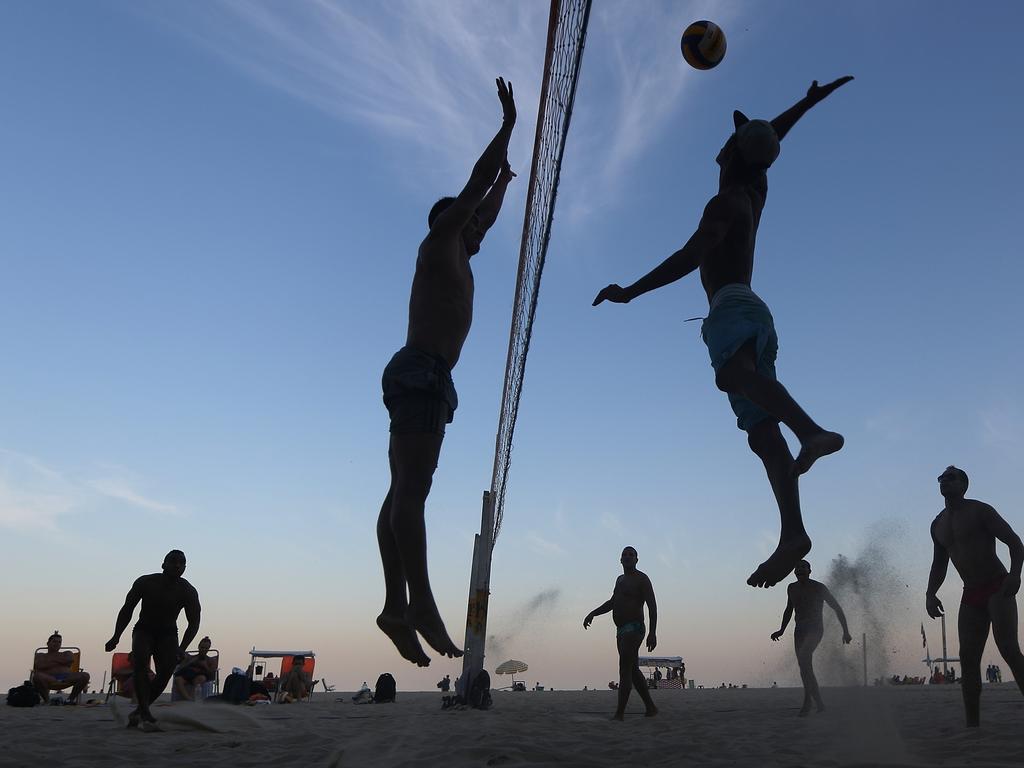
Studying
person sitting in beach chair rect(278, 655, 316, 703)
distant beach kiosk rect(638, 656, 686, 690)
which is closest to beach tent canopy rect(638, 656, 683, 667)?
distant beach kiosk rect(638, 656, 686, 690)

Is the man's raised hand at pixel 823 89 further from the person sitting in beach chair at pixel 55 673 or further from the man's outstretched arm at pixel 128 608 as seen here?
the person sitting in beach chair at pixel 55 673

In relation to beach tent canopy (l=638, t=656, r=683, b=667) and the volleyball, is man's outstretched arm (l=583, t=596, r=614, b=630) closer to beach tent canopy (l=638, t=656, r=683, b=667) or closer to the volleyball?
the volleyball

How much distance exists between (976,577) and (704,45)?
4388 millimetres

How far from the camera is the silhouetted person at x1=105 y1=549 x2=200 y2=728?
738cm

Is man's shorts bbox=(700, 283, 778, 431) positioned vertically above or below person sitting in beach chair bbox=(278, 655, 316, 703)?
above

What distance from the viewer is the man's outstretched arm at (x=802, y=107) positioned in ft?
13.1

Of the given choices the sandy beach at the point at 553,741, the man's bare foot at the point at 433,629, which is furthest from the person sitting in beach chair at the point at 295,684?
the man's bare foot at the point at 433,629

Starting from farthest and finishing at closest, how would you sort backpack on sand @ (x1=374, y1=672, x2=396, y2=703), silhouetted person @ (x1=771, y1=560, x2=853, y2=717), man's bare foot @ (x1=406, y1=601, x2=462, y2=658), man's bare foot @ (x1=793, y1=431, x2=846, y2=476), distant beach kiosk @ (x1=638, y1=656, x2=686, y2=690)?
1. distant beach kiosk @ (x1=638, y1=656, x2=686, y2=690)
2. backpack on sand @ (x1=374, y1=672, x2=396, y2=703)
3. silhouetted person @ (x1=771, y1=560, x2=853, y2=717)
4. man's bare foot @ (x1=406, y1=601, x2=462, y2=658)
5. man's bare foot @ (x1=793, y1=431, x2=846, y2=476)

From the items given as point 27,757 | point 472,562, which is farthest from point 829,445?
point 472,562

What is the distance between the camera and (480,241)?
3988 millimetres

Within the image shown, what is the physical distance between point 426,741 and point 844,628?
4473 millimetres

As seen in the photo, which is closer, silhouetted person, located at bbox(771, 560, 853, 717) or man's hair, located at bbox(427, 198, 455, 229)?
man's hair, located at bbox(427, 198, 455, 229)

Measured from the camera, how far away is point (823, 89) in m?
4.05

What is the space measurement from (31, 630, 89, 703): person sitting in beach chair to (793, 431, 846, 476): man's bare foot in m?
12.6
